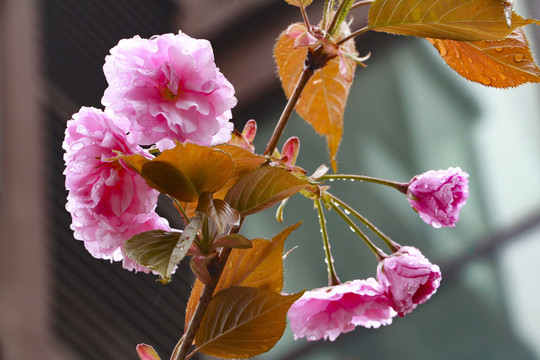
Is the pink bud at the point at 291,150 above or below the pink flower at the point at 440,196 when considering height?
above

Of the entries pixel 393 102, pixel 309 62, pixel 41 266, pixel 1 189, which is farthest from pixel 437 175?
pixel 393 102

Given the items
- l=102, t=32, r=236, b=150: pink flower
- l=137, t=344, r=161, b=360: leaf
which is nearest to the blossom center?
l=102, t=32, r=236, b=150: pink flower

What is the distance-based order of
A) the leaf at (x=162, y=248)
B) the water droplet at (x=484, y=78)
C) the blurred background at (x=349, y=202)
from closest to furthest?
the leaf at (x=162, y=248) < the water droplet at (x=484, y=78) < the blurred background at (x=349, y=202)

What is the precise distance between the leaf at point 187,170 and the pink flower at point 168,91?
0.02 meters

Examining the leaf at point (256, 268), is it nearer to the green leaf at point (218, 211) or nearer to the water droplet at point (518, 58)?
the green leaf at point (218, 211)

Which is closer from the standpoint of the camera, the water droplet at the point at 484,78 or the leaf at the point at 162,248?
the leaf at the point at 162,248

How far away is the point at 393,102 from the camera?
2.33m

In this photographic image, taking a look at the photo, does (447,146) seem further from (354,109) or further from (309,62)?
(309,62)

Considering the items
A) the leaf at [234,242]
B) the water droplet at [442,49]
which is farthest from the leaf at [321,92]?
the leaf at [234,242]

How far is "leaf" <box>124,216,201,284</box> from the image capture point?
0.27 meters

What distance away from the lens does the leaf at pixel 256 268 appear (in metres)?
0.33

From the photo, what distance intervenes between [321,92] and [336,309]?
0.16m

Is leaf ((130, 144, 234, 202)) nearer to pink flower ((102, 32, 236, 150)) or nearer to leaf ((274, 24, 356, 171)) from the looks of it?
pink flower ((102, 32, 236, 150))

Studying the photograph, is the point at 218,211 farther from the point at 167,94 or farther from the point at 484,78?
the point at 484,78
